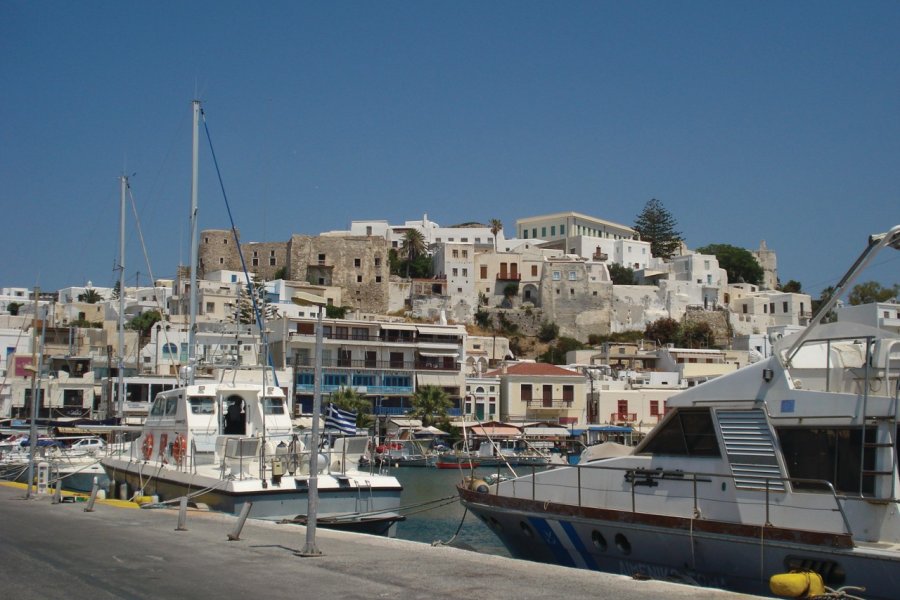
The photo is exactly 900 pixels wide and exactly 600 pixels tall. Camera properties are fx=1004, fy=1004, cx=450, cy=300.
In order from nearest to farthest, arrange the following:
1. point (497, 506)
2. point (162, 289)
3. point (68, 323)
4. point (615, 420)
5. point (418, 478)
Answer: point (497, 506), point (418, 478), point (615, 420), point (68, 323), point (162, 289)

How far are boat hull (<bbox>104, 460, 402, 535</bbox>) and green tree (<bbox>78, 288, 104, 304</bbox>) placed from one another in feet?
220

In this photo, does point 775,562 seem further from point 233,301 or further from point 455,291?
point 455,291

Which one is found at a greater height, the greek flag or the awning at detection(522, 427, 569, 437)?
the greek flag

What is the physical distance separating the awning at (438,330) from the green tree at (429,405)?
4.77 m

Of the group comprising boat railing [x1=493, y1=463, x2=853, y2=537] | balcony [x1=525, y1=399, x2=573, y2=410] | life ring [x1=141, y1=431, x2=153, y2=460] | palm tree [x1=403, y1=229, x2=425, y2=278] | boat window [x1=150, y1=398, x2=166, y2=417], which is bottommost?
balcony [x1=525, y1=399, x2=573, y2=410]

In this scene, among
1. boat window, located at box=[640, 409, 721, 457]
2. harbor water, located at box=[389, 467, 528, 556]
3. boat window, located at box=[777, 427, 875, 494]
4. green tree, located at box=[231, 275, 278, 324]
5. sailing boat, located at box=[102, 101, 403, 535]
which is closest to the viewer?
boat window, located at box=[777, 427, 875, 494]

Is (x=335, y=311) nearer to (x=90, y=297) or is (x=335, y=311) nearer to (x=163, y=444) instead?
(x=90, y=297)

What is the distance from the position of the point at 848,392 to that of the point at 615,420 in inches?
1775

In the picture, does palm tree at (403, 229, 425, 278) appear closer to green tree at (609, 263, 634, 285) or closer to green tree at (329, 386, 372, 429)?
green tree at (609, 263, 634, 285)

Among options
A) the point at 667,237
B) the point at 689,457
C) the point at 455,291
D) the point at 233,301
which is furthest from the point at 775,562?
the point at 667,237

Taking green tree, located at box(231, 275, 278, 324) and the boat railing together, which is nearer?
the boat railing

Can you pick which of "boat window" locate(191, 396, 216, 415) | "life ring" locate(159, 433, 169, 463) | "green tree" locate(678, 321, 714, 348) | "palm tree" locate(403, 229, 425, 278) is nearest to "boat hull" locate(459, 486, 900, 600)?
"boat window" locate(191, 396, 216, 415)

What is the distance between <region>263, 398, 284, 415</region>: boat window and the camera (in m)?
20.4

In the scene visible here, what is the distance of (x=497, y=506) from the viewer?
14.9m
